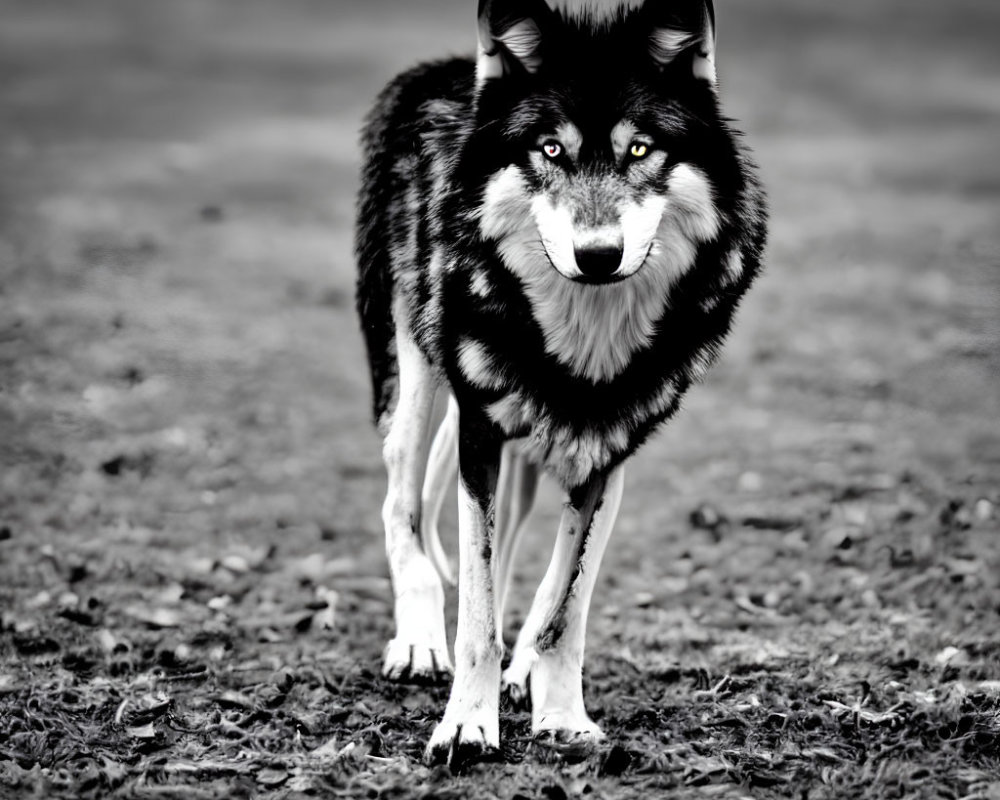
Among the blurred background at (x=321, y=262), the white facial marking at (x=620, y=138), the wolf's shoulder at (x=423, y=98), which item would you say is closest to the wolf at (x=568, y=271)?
the white facial marking at (x=620, y=138)

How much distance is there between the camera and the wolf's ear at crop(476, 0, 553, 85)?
12.3 ft

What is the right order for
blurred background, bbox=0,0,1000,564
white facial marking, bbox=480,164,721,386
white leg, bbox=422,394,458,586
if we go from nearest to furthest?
white facial marking, bbox=480,164,721,386 < white leg, bbox=422,394,458,586 < blurred background, bbox=0,0,1000,564

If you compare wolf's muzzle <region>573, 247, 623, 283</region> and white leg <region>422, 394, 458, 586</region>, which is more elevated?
wolf's muzzle <region>573, 247, 623, 283</region>

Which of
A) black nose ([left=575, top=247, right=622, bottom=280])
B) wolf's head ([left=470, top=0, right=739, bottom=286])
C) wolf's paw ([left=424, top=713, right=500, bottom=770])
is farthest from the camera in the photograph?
wolf's paw ([left=424, top=713, right=500, bottom=770])

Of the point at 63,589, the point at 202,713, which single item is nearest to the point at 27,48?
the point at 63,589

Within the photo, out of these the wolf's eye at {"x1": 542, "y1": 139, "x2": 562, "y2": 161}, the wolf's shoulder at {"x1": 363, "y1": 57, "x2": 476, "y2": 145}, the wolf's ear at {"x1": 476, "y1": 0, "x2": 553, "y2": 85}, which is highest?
the wolf's ear at {"x1": 476, "y1": 0, "x2": 553, "y2": 85}

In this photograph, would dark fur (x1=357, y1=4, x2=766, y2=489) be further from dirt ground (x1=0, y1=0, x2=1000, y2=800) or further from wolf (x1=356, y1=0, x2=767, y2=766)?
dirt ground (x1=0, y1=0, x2=1000, y2=800)

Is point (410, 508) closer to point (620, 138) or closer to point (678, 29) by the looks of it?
point (620, 138)

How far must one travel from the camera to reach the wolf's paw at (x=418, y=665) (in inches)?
184

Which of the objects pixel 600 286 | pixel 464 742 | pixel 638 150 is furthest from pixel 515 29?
pixel 464 742

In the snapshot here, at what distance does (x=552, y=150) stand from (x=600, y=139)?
0.50 ft

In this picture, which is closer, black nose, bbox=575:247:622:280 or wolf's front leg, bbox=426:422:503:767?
black nose, bbox=575:247:622:280

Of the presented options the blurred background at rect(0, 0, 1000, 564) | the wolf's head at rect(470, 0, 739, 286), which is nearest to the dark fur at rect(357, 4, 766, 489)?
the wolf's head at rect(470, 0, 739, 286)

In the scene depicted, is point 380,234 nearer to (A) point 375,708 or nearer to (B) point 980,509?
Result: (A) point 375,708
